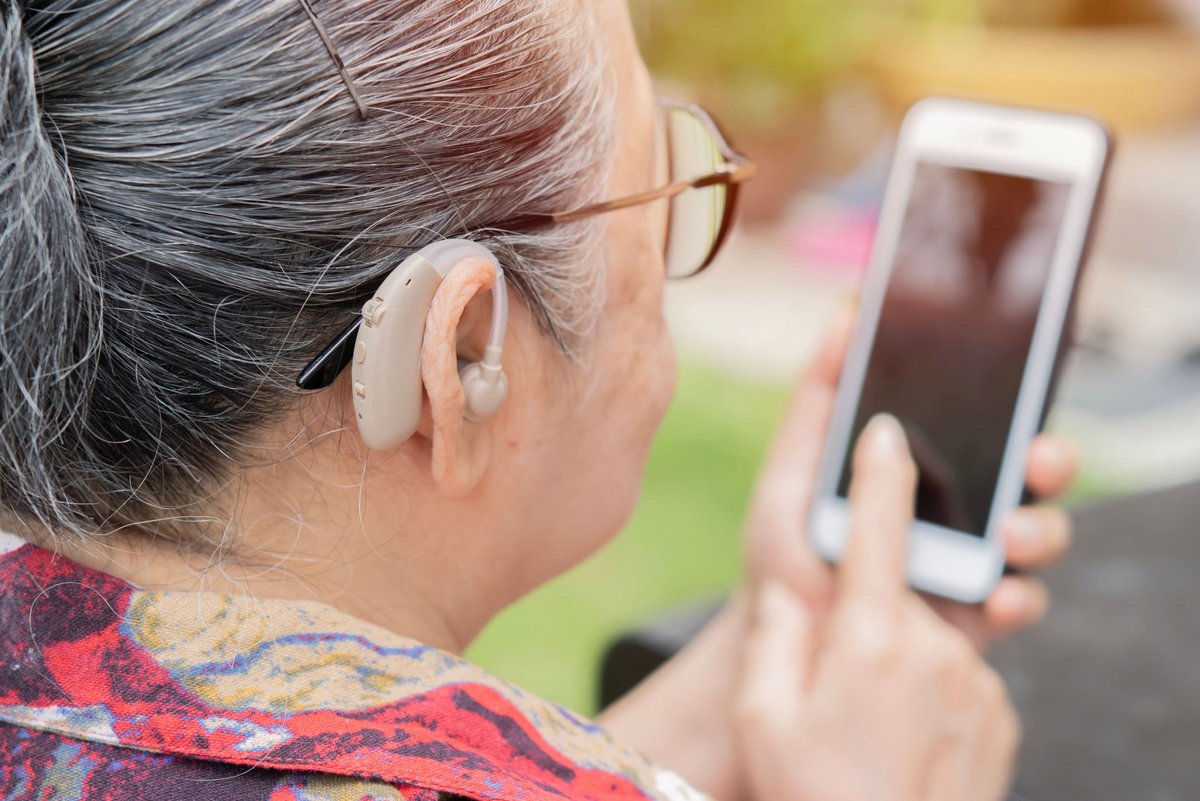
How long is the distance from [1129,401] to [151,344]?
114 inches

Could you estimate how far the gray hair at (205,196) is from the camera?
52 centimetres

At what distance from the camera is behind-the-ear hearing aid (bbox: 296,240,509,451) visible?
0.56m

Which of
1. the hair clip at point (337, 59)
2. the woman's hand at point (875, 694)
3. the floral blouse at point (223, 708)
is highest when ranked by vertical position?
the hair clip at point (337, 59)

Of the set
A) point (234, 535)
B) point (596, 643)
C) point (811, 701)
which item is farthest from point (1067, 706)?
point (596, 643)

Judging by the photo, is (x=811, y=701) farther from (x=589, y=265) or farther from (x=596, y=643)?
(x=596, y=643)

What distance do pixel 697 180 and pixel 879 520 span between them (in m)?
0.40

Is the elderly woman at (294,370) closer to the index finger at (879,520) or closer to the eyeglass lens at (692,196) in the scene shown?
the eyeglass lens at (692,196)

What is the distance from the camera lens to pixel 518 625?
227cm

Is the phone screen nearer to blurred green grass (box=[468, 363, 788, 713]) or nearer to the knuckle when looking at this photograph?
the knuckle

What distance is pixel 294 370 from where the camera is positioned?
594 mm

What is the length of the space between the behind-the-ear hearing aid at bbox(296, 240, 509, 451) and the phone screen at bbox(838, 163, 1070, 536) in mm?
654

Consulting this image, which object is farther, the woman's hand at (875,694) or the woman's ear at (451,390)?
the woman's hand at (875,694)

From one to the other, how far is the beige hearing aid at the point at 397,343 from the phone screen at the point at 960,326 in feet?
2.14

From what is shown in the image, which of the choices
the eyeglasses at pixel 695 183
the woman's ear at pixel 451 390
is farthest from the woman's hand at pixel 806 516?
the woman's ear at pixel 451 390
